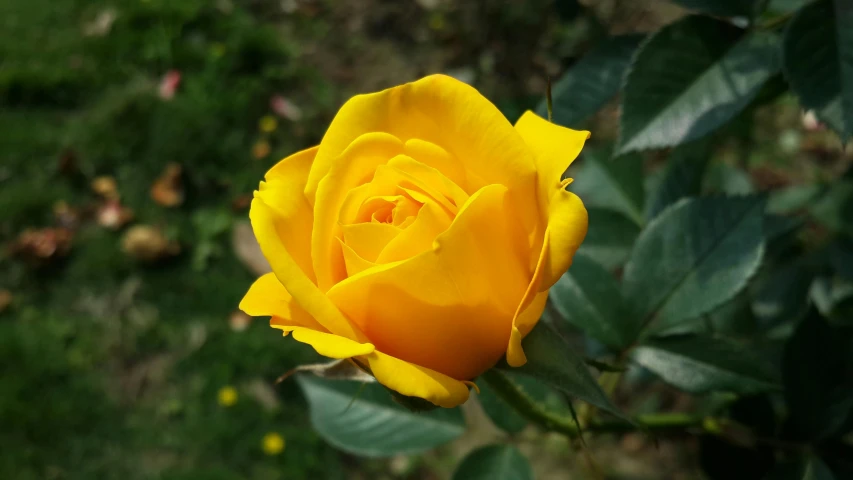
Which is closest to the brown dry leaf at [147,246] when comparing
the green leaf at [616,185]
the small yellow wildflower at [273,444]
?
the small yellow wildflower at [273,444]

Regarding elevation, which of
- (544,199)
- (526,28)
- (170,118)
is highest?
(544,199)

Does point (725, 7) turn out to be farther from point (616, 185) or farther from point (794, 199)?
point (794, 199)

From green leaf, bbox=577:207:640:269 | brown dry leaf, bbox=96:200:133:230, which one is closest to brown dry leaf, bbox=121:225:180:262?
brown dry leaf, bbox=96:200:133:230

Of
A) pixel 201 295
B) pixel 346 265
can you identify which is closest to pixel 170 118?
pixel 201 295

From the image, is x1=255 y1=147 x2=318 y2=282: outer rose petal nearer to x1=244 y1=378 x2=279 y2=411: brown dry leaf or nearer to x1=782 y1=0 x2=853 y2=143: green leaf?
x1=782 y1=0 x2=853 y2=143: green leaf

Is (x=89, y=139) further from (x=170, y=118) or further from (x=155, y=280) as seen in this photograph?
(x=155, y=280)

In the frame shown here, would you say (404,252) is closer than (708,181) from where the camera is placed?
Yes
